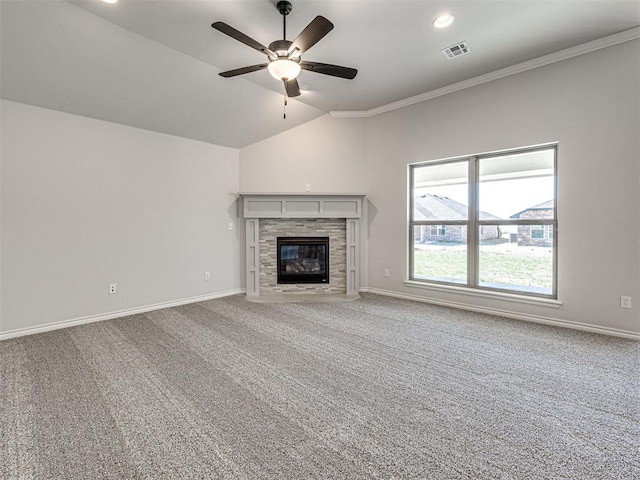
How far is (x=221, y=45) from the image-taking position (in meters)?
3.12

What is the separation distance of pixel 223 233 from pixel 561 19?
489cm

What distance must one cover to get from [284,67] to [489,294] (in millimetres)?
3676

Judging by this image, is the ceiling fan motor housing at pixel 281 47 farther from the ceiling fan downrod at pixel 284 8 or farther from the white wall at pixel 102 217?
the white wall at pixel 102 217

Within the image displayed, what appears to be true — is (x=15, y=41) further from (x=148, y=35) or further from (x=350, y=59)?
(x=350, y=59)

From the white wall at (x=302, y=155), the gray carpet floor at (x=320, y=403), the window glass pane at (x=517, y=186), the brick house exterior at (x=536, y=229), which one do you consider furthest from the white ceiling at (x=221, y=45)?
the gray carpet floor at (x=320, y=403)

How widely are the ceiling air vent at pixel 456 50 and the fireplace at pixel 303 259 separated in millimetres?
3058

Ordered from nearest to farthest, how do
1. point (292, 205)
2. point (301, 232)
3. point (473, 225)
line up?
point (473, 225), point (292, 205), point (301, 232)

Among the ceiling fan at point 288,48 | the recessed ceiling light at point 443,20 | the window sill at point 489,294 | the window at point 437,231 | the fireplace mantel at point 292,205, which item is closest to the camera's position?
the ceiling fan at point 288,48

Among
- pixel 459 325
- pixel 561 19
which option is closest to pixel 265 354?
pixel 459 325

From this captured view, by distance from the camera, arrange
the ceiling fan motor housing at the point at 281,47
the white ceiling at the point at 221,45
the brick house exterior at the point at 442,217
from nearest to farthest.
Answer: the ceiling fan motor housing at the point at 281,47, the white ceiling at the point at 221,45, the brick house exterior at the point at 442,217

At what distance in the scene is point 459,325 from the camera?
143 inches

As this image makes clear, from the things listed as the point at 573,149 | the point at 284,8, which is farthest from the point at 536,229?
the point at 284,8

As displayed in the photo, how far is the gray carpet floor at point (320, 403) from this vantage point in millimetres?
1531

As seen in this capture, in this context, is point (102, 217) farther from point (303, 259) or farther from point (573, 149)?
point (573, 149)
